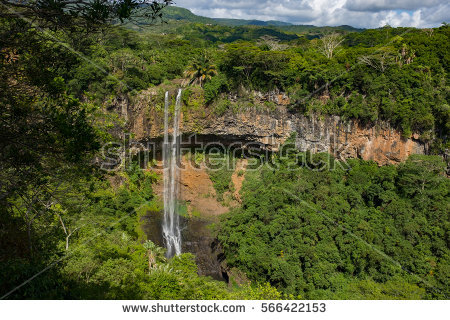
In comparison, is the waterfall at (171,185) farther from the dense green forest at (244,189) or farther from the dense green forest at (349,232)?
the dense green forest at (349,232)

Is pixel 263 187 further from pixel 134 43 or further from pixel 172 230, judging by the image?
pixel 134 43

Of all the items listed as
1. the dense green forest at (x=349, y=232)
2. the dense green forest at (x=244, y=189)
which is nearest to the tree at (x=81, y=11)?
the dense green forest at (x=244, y=189)

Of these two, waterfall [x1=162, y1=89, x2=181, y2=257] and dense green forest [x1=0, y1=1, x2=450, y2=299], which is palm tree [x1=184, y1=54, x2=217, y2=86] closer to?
dense green forest [x1=0, y1=1, x2=450, y2=299]

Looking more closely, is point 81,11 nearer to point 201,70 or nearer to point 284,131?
point 201,70

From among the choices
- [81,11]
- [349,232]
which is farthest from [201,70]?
[81,11]
